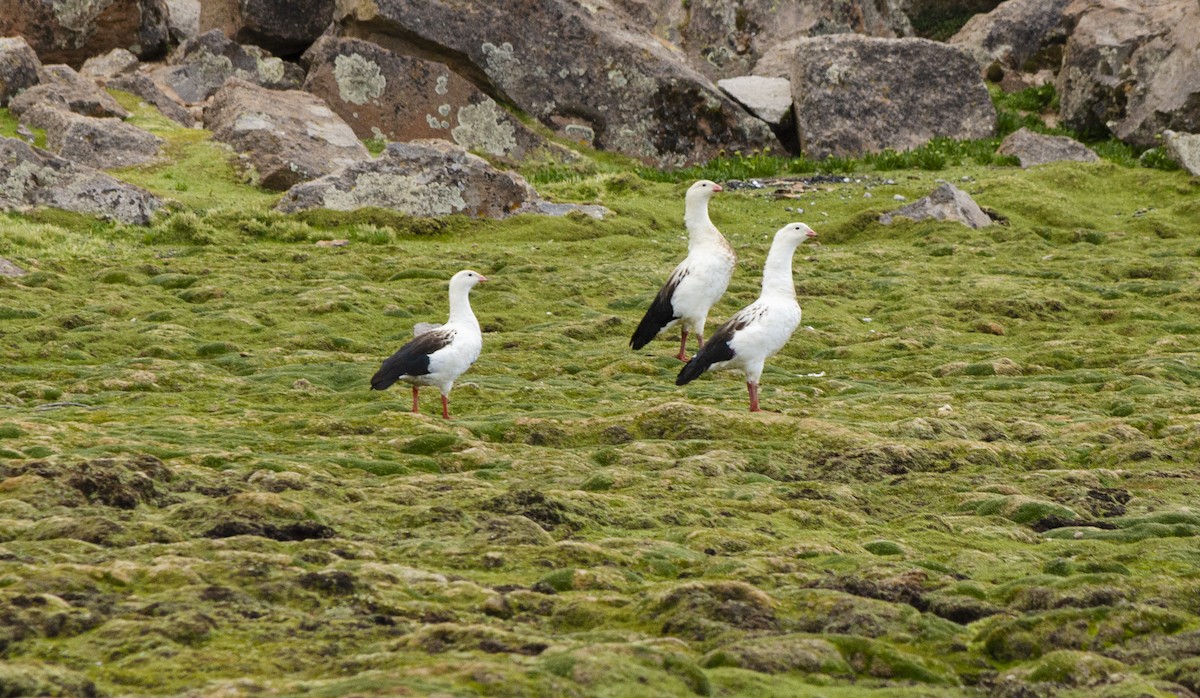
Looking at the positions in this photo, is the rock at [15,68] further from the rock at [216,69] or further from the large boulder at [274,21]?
the large boulder at [274,21]

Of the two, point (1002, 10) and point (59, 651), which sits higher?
point (1002, 10)

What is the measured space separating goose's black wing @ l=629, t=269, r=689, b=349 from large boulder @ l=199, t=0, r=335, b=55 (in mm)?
29224

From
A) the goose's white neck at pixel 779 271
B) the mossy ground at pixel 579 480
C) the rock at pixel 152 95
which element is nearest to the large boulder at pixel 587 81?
the rock at pixel 152 95

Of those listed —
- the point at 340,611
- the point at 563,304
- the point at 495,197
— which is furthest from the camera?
the point at 495,197

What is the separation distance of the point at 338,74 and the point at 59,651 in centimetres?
3472

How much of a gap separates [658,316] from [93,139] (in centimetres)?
2098

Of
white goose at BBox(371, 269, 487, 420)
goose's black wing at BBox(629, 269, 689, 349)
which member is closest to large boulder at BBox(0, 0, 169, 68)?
goose's black wing at BBox(629, 269, 689, 349)

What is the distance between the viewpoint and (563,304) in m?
25.0

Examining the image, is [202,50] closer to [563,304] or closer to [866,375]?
[563,304]

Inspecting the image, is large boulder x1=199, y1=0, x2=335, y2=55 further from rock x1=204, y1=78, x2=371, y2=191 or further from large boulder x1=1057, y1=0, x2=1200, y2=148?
large boulder x1=1057, y1=0, x2=1200, y2=148

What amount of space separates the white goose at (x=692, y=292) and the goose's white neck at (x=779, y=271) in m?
2.56

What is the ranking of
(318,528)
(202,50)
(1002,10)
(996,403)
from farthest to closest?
(1002,10) → (202,50) → (996,403) → (318,528)

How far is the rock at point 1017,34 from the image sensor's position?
50375mm

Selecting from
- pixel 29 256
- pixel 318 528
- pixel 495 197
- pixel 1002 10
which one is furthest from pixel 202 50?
pixel 318 528
